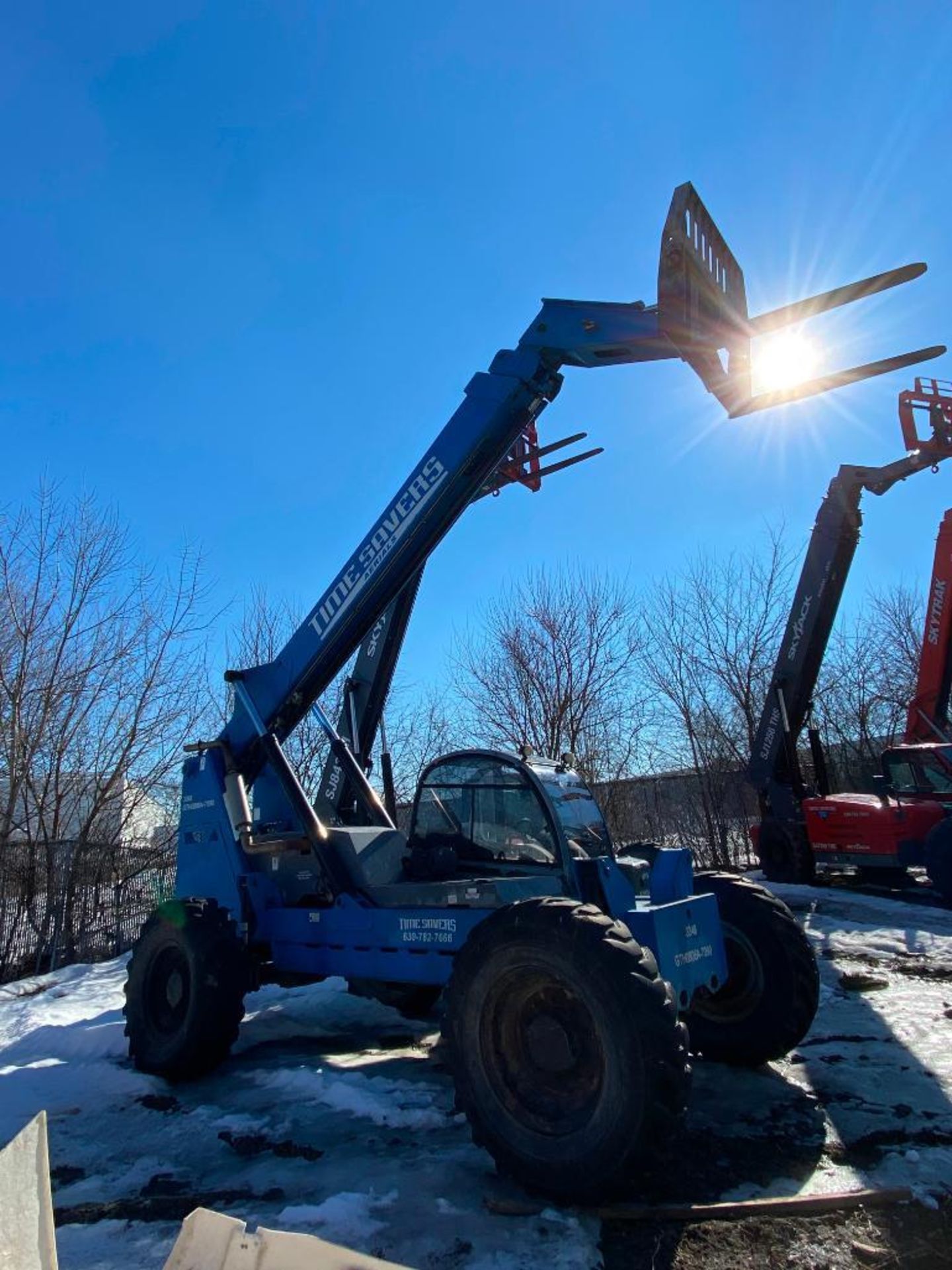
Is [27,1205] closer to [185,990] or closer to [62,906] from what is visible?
[185,990]

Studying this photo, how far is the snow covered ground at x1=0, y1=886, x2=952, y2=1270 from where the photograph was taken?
3.18 metres

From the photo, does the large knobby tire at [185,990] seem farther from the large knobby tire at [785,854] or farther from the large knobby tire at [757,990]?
the large knobby tire at [785,854]

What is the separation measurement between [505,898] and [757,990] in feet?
6.08

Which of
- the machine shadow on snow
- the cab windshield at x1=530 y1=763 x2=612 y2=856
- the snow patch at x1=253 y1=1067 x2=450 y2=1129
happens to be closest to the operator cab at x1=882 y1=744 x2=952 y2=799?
the machine shadow on snow

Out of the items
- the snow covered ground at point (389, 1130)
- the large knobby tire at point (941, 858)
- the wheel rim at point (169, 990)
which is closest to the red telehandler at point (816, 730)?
the large knobby tire at point (941, 858)

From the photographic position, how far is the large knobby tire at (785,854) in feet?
42.8

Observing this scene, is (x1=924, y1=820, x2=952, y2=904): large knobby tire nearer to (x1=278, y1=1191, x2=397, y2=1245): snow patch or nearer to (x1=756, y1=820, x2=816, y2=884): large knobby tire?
(x1=756, y1=820, x2=816, y2=884): large knobby tire

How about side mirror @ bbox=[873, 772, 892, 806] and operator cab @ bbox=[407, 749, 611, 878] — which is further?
side mirror @ bbox=[873, 772, 892, 806]

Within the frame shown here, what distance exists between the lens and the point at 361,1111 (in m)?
4.52

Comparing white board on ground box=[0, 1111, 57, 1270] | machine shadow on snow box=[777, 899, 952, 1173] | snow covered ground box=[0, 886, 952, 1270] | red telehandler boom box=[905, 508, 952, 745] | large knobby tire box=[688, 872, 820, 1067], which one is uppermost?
red telehandler boom box=[905, 508, 952, 745]

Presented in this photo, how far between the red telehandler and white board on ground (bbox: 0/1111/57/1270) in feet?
41.3

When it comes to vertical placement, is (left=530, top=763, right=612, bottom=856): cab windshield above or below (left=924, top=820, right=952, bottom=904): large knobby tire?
above

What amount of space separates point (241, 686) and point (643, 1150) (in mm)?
4703

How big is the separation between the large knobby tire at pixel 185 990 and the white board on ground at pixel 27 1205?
3.83 meters
